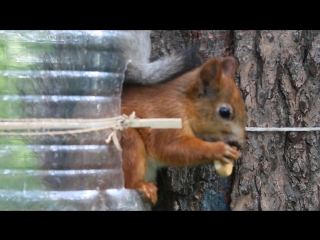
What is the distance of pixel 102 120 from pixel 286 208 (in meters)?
0.76

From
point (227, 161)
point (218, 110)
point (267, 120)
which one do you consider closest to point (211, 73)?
point (218, 110)

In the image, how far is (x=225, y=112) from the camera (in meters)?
1.36

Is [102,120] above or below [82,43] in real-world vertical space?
below

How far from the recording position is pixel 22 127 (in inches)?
45.3

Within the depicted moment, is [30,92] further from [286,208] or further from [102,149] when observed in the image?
[286,208]

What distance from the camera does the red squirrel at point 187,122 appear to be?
4.22ft

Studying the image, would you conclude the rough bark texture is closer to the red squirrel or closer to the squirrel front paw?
the red squirrel

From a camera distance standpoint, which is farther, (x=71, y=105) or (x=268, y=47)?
(x=268, y=47)

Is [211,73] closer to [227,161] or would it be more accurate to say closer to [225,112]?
[225,112]

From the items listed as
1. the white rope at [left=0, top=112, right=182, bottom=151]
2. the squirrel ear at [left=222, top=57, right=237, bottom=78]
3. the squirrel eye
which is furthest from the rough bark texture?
the white rope at [left=0, top=112, right=182, bottom=151]
